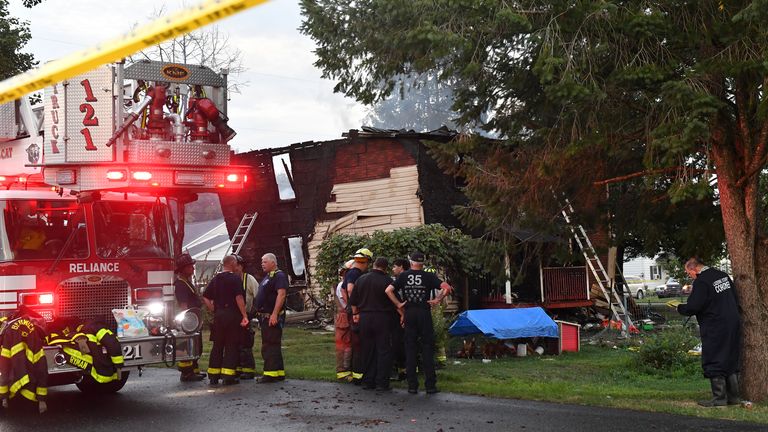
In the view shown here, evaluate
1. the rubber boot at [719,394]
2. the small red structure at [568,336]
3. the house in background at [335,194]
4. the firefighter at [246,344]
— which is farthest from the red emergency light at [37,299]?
the house in background at [335,194]

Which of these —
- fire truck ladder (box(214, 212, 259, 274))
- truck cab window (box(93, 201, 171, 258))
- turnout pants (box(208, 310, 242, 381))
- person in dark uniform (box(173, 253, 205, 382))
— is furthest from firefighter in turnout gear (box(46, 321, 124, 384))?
fire truck ladder (box(214, 212, 259, 274))

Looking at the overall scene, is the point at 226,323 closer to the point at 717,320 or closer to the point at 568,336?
the point at 717,320

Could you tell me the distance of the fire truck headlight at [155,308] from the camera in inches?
420

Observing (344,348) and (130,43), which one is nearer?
Result: (130,43)

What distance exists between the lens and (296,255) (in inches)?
1110

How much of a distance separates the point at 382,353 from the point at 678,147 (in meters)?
4.66

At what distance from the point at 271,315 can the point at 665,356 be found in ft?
20.8

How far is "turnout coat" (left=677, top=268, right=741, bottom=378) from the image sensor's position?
9.87m

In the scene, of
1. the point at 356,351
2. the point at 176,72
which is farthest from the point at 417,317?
the point at 176,72

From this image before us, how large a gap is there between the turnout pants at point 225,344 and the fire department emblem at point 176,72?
3.36 metres

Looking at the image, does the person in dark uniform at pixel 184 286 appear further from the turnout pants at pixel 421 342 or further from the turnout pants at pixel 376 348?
the turnout pants at pixel 421 342

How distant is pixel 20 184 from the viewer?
1035 centimetres

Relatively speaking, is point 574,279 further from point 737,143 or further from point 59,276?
point 59,276

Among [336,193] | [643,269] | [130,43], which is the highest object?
[336,193]
